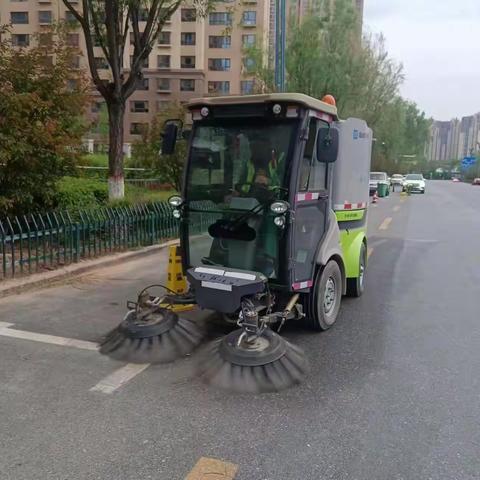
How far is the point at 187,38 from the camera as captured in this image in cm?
6397

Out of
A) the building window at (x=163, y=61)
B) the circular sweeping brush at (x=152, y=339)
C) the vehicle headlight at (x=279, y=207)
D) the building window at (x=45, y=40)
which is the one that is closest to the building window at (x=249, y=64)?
Answer: the building window at (x=45, y=40)

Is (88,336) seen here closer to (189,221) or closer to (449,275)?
(189,221)

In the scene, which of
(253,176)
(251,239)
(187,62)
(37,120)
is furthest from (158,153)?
(187,62)

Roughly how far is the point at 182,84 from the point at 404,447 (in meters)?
66.2

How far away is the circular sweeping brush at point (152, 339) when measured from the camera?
453cm

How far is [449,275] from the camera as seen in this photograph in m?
8.56

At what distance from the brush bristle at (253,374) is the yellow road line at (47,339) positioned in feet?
4.46

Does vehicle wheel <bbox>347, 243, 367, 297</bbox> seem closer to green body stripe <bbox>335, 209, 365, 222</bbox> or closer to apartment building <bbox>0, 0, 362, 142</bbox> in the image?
green body stripe <bbox>335, 209, 365, 222</bbox>

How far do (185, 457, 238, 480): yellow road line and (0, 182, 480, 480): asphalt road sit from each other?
4cm

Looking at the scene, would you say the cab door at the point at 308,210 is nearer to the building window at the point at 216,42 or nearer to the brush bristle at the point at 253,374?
the brush bristle at the point at 253,374

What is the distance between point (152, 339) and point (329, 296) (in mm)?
2152

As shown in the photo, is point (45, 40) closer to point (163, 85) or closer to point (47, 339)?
point (47, 339)

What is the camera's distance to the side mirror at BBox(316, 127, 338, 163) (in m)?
4.84

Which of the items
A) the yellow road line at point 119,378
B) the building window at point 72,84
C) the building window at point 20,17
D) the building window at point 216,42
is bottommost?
the yellow road line at point 119,378
